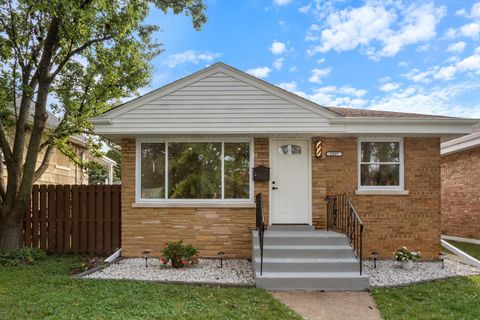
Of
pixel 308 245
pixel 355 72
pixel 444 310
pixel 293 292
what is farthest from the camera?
pixel 355 72

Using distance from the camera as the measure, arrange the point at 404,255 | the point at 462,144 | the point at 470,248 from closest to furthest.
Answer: the point at 404,255
the point at 470,248
the point at 462,144

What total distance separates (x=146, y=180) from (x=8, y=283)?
324 centimetres

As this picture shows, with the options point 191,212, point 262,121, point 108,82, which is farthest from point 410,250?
point 108,82

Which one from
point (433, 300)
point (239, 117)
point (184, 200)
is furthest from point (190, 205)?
point (433, 300)

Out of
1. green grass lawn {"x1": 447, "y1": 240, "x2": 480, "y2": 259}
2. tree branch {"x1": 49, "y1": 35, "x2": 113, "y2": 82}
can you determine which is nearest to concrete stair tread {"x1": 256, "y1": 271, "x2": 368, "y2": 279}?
green grass lawn {"x1": 447, "y1": 240, "x2": 480, "y2": 259}

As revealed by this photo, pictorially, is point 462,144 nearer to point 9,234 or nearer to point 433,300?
point 433,300

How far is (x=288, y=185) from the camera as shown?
307 inches

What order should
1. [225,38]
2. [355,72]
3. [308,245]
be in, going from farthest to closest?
[355,72] < [225,38] < [308,245]

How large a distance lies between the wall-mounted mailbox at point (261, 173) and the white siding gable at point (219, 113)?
89 centimetres

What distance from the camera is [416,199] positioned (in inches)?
310

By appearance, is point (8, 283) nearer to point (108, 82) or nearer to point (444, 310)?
point (108, 82)

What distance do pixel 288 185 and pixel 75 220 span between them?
5401 mm

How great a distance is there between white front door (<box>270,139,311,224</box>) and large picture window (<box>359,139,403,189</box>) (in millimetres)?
1391

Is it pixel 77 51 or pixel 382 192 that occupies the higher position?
pixel 77 51
